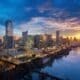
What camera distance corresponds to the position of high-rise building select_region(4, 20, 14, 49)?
101 inches

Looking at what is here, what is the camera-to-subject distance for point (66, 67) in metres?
2.48

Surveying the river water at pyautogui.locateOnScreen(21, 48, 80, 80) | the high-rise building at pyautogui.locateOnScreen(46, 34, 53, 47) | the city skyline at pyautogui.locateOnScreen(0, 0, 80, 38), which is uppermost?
the city skyline at pyautogui.locateOnScreen(0, 0, 80, 38)

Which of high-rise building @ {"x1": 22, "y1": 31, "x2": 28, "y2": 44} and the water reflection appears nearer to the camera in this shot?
the water reflection

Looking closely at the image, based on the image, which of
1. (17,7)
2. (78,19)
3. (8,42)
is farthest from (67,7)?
(8,42)

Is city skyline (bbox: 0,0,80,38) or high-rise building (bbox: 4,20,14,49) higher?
city skyline (bbox: 0,0,80,38)

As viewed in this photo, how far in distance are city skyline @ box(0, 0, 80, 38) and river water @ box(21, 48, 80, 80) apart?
0.91 ft

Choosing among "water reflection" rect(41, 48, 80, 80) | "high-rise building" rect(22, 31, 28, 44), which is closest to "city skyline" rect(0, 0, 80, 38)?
"high-rise building" rect(22, 31, 28, 44)

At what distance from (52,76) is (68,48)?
407mm

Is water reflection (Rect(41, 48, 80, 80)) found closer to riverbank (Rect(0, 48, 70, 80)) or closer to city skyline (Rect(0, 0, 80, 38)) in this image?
riverbank (Rect(0, 48, 70, 80))

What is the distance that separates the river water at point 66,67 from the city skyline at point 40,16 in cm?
28

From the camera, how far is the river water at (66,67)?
8.02 ft

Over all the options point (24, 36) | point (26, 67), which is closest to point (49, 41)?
point (24, 36)

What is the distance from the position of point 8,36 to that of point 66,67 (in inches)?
32.4

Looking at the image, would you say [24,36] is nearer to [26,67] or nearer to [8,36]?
[8,36]
